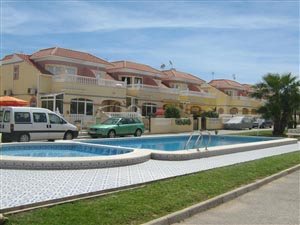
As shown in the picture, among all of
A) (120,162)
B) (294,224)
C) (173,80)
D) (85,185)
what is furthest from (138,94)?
(294,224)

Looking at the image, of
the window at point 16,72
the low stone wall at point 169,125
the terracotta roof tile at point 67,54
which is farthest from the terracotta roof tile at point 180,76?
the window at point 16,72

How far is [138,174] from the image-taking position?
11.1m

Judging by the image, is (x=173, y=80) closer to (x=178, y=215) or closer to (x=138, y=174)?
(x=138, y=174)

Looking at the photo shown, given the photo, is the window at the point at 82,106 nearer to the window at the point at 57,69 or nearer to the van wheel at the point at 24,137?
the window at the point at 57,69

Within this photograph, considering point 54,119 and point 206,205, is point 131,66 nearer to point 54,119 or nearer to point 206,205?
point 54,119

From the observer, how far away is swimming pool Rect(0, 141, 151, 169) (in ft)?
38.5

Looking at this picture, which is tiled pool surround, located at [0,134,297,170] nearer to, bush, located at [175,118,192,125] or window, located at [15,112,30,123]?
window, located at [15,112,30,123]

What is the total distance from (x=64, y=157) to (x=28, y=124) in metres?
9.42

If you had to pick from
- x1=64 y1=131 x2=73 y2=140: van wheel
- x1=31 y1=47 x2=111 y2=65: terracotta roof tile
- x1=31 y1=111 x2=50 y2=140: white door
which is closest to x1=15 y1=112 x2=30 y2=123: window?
x1=31 y1=111 x2=50 y2=140: white door

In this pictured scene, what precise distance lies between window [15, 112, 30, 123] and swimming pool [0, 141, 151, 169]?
13.6 ft

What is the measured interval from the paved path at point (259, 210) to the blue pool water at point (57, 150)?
7.72m

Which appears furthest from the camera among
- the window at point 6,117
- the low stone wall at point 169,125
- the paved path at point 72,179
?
the low stone wall at point 169,125

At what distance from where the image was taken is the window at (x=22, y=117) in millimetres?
21266

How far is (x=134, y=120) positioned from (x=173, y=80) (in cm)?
2669
